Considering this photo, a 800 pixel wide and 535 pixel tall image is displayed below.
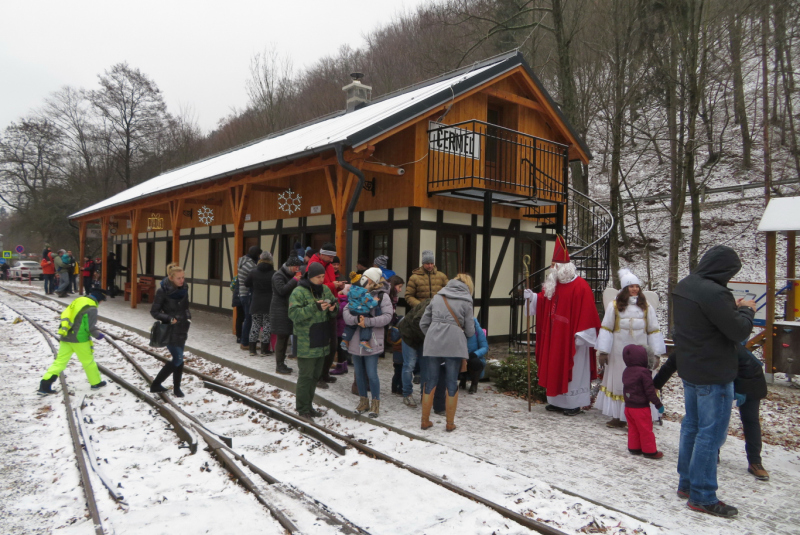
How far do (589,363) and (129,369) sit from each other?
264 inches

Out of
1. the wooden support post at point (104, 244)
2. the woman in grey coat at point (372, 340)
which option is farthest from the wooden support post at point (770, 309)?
the wooden support post at point (104, 244)

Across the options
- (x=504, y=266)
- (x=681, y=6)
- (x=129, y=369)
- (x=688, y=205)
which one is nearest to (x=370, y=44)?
(x=688, y=205)

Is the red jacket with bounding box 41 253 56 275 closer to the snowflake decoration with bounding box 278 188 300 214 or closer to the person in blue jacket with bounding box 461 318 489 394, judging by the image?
the snowflake decoration with bounding box 278 188 300 214

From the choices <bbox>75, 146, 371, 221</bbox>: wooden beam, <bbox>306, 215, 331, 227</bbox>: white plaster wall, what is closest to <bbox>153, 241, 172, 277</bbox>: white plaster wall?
<bbox>75, 146, 371, 221</bbox>: wooden beam

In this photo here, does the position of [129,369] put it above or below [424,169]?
below

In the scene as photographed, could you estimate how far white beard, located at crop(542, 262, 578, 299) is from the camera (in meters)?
6.09

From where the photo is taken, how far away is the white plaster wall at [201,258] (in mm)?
15664

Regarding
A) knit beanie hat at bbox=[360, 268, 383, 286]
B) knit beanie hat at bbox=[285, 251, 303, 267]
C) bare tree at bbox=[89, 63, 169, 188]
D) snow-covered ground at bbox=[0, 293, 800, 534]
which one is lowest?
snow-covered ground at bbox=[0, 293, 800, 534]

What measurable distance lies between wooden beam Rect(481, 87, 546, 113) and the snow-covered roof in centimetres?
494

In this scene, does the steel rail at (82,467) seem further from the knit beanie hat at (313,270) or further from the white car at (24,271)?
the white car at (24,271)

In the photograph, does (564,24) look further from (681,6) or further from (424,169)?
(424,169)

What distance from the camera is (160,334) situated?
6246 mm

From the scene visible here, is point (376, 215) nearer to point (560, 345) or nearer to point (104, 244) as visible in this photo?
point (560, 345)

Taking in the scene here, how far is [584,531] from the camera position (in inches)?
130
